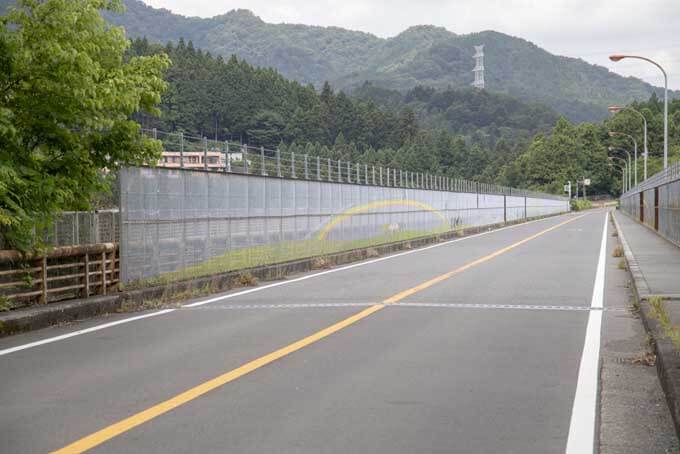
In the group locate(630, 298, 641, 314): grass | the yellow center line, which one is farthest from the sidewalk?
the yellow center line

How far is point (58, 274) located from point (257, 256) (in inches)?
314

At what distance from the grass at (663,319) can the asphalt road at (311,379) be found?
3.17 feet

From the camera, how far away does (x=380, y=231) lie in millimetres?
33219

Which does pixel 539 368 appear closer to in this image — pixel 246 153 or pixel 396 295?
pixel 396 295

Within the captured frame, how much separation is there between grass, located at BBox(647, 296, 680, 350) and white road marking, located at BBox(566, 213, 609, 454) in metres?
0.73

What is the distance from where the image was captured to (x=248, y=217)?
2114 centimetres

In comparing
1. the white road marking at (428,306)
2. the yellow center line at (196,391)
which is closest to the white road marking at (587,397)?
the white road marking at (428,306)

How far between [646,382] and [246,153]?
53.4ft

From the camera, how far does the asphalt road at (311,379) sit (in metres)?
6.13

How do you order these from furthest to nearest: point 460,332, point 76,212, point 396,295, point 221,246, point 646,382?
point 221,246 < point 396,295 < point 76,212 < point 460,332 < point 646,382

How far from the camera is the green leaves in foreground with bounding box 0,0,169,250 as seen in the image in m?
11.6

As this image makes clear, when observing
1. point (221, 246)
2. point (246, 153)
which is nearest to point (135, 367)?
point (221, 246)

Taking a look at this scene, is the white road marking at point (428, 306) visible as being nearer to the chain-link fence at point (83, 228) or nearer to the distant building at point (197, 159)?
the chain-link fence at point (83, 228)

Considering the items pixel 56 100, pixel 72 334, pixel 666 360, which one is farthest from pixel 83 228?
pixel 666 360
